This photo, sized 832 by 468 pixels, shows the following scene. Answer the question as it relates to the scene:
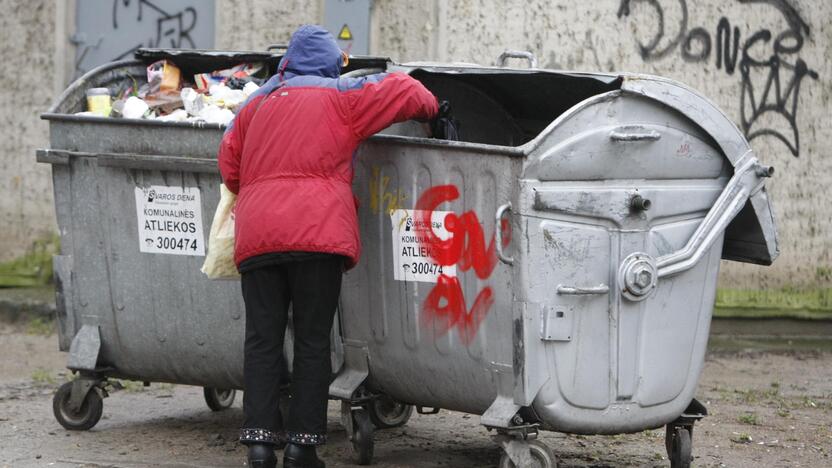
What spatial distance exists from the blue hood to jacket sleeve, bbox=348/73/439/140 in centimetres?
23

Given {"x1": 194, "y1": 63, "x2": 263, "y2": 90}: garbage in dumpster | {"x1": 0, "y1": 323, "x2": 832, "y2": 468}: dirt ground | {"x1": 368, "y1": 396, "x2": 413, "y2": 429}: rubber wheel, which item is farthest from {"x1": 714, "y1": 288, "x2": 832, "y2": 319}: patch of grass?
{"x1": 194, "y1": 63, "x2": 263, "y2": 90}: garbage in dumpster

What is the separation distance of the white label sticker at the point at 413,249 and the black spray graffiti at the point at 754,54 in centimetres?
418

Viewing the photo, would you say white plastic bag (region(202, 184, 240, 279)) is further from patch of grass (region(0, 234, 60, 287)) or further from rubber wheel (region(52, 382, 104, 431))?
patch of grass (region(0, 234, 60, 287))

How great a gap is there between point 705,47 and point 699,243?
4.24m

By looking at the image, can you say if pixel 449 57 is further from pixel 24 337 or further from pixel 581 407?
pixel 581 407

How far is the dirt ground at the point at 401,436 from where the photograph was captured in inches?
226

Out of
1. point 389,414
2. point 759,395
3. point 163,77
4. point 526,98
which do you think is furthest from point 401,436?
point 759,395

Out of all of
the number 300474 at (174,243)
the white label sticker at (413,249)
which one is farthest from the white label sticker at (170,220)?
the white label sticker at (413,249)

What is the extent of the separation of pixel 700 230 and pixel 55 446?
9.27 ft

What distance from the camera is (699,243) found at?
504 cm

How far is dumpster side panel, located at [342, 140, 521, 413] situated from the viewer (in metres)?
4.91

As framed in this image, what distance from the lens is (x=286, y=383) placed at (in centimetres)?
563

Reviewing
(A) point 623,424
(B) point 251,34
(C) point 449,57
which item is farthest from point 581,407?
(B) point 251,34

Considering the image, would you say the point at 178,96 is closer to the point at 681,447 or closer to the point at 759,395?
the point at 681,447
